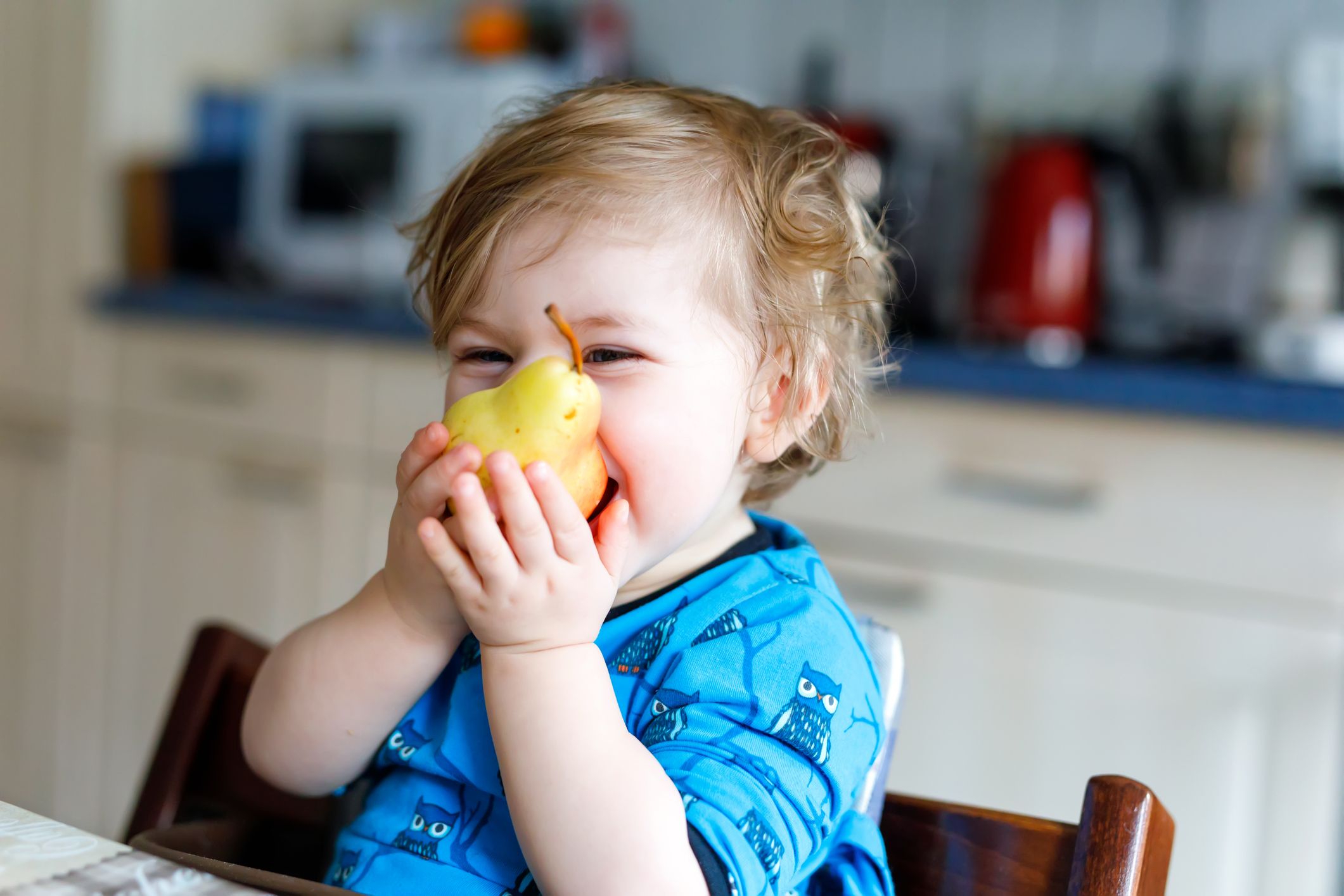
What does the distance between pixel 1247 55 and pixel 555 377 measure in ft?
5.61

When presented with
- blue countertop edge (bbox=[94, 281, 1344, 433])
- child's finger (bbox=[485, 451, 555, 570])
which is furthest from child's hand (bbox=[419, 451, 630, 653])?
blue countertop edge (bbox=[94, 281, 1344, 433])

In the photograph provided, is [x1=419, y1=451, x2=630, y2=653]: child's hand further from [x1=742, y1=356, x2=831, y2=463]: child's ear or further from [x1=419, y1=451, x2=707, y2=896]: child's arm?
[x1=742, y1=356, x2=831, y2=463]: child's ear

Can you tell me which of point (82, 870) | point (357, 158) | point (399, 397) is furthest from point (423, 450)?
point (357, 158)

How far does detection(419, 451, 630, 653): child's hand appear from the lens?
54 centimetres

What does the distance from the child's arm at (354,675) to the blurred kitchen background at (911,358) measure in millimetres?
826

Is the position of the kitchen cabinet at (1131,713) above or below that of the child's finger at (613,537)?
below

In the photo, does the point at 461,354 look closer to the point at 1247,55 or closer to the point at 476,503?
the point at 476,503

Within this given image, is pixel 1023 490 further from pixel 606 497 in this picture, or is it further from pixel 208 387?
pixel 208 387

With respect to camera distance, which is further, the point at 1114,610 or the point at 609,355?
the point at 1114,610

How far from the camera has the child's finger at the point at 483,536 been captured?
54cm

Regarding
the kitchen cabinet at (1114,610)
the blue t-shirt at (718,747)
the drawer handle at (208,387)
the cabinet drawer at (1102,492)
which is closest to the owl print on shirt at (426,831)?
the blue t-shirt at (718,747)

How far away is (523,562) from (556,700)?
65mm

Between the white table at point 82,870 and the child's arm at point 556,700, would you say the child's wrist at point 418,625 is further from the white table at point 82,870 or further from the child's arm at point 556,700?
the white table at point 82,870

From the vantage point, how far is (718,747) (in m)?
0.59
